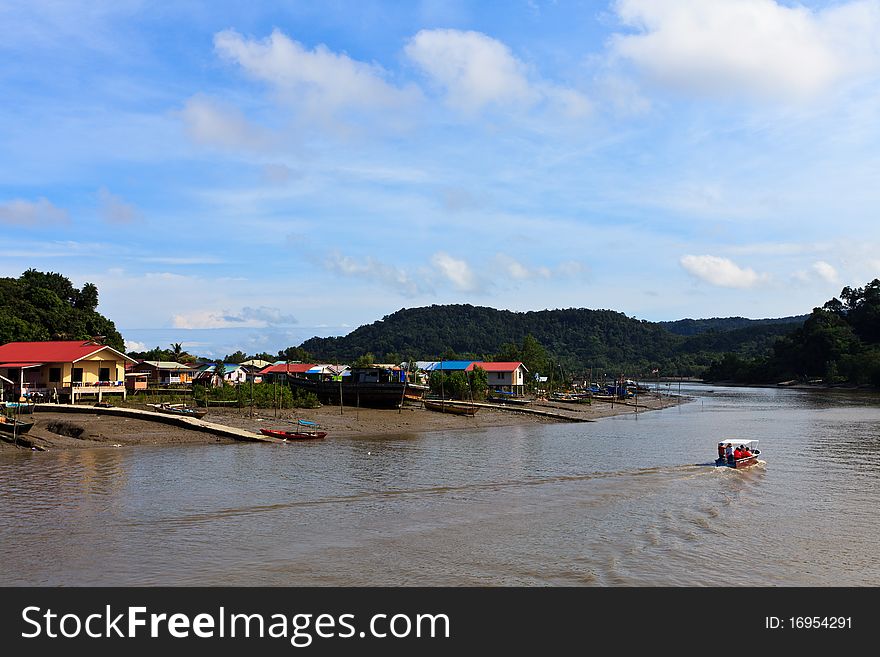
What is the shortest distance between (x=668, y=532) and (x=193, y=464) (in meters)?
23.8

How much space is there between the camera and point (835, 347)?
167375mm

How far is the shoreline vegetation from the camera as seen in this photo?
135 feet

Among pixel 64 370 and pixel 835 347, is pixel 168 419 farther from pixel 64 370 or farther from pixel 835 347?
pixel 835 347

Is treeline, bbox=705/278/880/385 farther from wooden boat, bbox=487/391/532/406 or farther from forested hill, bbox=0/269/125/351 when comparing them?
forested hill, bbox=0/269/125/351

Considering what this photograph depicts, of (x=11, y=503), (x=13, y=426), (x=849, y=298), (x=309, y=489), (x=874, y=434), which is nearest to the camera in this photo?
(x=11, y=503)

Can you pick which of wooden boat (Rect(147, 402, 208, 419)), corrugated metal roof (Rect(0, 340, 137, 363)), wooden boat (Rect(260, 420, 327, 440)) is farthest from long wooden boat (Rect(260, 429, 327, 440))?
corrugated metal roof (Rect(0, 340, 137, 363))

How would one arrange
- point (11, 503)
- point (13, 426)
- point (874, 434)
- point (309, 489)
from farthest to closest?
1. point (874, 434)
2. point (13, 426)
3. point (309, 489)
4. point (11, 503)

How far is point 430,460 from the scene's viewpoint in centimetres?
3912

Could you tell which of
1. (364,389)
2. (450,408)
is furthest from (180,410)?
(450,408)

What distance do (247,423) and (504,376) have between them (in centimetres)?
5909

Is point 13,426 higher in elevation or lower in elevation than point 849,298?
lower
